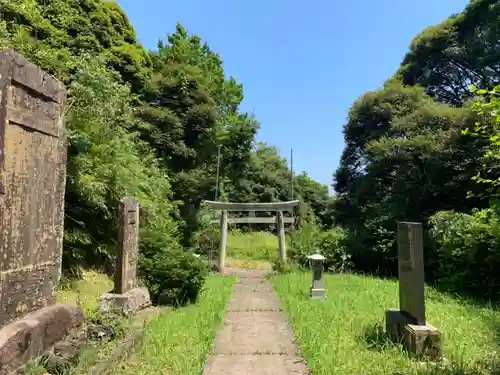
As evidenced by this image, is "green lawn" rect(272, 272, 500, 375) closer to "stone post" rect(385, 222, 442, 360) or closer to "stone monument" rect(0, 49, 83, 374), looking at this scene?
"stone post" rect(385, 222, 442, 360)

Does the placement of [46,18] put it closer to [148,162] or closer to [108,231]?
[148,162]

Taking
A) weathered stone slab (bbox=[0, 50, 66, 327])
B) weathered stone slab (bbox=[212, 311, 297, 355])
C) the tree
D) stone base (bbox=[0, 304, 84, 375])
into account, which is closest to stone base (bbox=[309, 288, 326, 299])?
weathered stone slab (bbox=[212, 311, 297, 355])

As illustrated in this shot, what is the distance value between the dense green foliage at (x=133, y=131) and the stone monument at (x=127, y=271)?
2.61ft

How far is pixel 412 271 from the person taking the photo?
4816 mm

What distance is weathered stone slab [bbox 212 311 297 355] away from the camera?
479cm

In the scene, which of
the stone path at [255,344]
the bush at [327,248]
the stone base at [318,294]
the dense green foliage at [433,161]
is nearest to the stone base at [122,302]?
the stone path at [255,344]

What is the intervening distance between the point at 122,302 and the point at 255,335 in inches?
80.1

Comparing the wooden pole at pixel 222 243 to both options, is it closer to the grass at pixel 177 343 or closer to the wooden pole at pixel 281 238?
the wooden pole at pixel 281 238

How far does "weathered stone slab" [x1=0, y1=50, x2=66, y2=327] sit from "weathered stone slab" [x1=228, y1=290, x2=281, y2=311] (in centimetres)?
404

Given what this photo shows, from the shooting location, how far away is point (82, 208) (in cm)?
782

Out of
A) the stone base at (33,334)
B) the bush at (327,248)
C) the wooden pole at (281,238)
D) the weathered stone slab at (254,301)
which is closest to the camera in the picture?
the stone base at (33,334)

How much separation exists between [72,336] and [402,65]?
57.4ft

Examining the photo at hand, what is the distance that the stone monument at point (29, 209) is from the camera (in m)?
3.34

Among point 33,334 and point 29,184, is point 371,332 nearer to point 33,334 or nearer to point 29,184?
point 33,334
